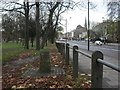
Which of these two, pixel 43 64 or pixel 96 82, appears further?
pixel 43 64

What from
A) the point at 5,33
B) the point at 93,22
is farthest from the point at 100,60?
the point at 93,22

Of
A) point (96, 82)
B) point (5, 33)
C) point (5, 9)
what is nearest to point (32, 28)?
point (5, 9)

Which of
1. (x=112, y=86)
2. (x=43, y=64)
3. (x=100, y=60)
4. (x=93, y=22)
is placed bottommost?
(x=112, y=86)

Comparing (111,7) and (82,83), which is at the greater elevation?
(111,7)

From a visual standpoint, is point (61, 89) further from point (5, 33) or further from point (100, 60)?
point (5, 33)

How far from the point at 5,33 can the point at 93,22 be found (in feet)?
181

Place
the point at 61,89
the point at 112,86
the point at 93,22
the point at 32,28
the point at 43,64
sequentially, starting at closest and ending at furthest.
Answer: the point at 61,89 → the point at 112,86 → the point at 43,64 → the point at 32,28 → the point at 93,22

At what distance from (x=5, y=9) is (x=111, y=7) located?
15044 millimetres

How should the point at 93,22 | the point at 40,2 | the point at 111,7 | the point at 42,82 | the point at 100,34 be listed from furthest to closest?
the point at 93,22, the point at 100,34, the point at 111,7, the point at 40,2, the point at 42,82

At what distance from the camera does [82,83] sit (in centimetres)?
414

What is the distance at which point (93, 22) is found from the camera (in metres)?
85.8

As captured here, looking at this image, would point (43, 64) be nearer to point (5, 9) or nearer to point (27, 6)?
point (5, 9)

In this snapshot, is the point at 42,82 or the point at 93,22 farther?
the point at 93,22

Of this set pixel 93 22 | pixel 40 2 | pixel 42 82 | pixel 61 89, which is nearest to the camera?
pixel 61 89
